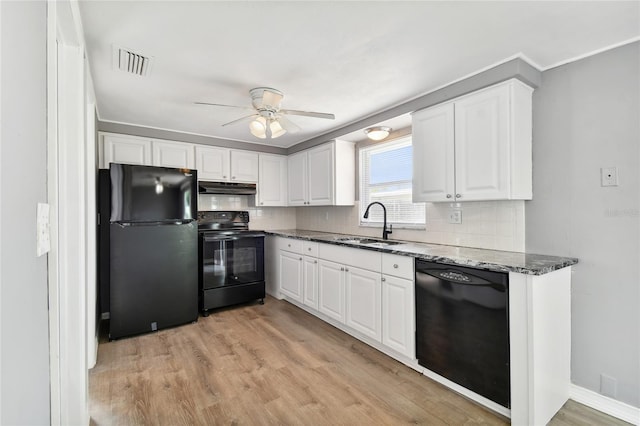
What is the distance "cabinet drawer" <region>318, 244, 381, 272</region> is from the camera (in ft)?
8.71

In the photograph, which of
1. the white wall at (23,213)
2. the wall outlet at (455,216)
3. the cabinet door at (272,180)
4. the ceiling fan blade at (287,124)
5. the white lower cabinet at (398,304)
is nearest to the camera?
the white wall at (23,213)

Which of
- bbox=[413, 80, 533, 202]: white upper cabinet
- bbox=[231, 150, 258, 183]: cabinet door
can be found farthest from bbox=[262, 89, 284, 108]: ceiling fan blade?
bbox=[231, 150, 258, 183]: cabinet door

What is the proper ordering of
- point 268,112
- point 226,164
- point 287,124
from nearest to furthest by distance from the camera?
point 268,112 → point 287,124 → point 226,164

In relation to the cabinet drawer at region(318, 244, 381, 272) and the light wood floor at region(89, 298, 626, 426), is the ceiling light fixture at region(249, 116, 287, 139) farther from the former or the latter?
the light wood floor at region(89, 298, 626, 426)

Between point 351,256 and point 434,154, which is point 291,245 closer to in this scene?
point 351,256

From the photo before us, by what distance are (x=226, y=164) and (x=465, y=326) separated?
11.2 ft

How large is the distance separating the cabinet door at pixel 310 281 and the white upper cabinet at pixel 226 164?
1.57 metres

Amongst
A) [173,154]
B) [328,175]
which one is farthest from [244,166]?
[328,175]

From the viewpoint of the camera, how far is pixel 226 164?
4.21m

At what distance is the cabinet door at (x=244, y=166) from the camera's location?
14.0 ft

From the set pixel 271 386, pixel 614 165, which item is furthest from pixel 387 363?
pixel 614 165

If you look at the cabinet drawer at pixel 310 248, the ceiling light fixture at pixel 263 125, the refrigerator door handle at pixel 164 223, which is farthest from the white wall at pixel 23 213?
the cabinet drawer at pixel 310 248

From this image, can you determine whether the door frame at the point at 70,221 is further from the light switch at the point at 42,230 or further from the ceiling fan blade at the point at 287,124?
the ceiling fan blade at the point at 287,124

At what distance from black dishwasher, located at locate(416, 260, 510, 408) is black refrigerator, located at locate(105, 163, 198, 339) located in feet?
7.86
